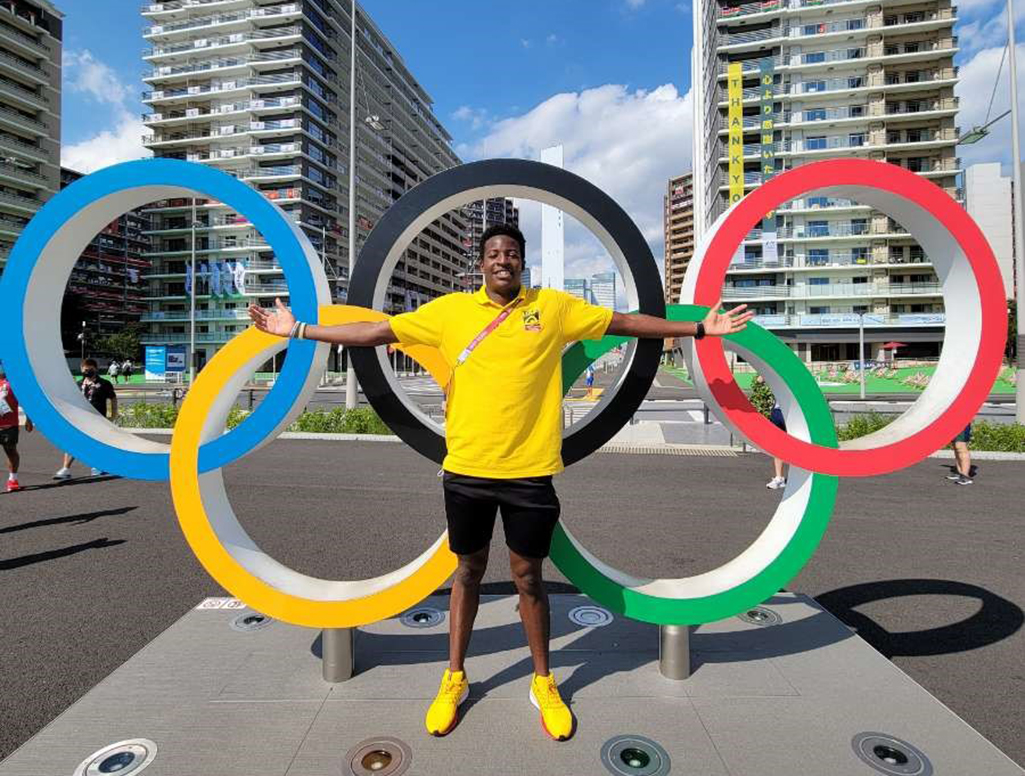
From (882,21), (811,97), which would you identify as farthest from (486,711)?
(882,21)

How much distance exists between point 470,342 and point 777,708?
7.83 feet

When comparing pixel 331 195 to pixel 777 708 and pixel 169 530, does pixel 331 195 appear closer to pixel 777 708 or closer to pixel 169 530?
pixel 169 530

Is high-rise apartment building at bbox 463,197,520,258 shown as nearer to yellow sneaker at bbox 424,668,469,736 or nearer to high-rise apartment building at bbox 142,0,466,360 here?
high-rise apartment building at bbox 142,0,466,360

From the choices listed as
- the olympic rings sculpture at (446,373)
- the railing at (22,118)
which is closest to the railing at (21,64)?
the railing at (22,118)

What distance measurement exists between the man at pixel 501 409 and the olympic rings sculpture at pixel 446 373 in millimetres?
392

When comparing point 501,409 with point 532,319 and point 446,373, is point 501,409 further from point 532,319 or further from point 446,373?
point 446,373

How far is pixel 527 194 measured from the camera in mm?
3324

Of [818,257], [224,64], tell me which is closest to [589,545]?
[818,257]

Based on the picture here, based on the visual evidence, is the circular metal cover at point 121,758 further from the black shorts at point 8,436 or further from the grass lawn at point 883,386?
the grass lawn at point 883,386

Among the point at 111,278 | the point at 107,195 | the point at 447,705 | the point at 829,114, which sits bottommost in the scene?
the point at 447,705

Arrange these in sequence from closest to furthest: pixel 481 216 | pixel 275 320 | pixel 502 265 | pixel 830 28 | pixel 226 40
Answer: pixel 502 265 → pixel 275 320 → pixel 830 28 → pixel 226 40 → pixel 481 216

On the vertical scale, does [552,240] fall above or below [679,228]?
below

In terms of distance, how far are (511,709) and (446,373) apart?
5.91ft

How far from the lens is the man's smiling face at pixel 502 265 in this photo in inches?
104
